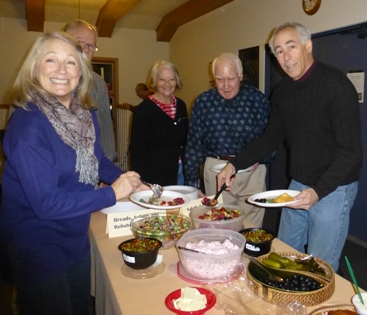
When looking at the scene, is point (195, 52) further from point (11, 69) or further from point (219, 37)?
point (11, 69)

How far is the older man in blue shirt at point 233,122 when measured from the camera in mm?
2203

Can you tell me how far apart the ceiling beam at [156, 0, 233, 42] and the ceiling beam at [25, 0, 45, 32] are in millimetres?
2046

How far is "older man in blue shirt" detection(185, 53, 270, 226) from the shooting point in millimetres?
2203

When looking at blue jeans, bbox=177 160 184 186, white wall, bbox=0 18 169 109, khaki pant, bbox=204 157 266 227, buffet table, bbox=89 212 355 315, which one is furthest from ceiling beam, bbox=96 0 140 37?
buffet table, bbox=89 212 355 315

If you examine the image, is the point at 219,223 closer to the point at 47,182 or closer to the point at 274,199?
the point at 274,199

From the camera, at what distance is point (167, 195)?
167cm

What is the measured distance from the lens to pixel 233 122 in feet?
7.23

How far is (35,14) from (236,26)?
3.10 meters

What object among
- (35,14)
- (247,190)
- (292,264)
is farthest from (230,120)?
(35,14)

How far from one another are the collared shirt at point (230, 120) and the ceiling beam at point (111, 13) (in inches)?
137

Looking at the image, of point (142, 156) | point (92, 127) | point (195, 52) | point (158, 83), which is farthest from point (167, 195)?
point (195, 52)

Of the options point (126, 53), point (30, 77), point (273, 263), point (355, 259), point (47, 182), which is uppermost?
point (126, 53)

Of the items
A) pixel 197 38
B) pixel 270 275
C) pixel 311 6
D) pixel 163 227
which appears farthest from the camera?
pixel 197 38

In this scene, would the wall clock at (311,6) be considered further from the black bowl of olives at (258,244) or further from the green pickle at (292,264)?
the green pickle at (292,264)
